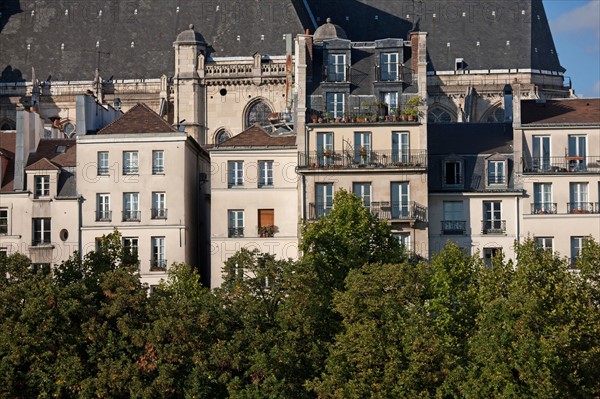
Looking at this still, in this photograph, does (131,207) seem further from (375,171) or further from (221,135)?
(221,135)

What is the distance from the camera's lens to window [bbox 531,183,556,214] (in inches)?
2458

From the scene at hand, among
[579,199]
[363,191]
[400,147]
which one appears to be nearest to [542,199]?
[579,199]

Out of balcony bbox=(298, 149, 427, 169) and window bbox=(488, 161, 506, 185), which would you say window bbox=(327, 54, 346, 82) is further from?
window bbox=(488, 161, 506, 185)

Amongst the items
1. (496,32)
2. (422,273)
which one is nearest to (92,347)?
(422,273)

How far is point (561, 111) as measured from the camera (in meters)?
65.3

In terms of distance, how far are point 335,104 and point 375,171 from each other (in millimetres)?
3224

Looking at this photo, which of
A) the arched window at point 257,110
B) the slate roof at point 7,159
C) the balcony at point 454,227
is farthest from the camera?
the arched window at point 257,110

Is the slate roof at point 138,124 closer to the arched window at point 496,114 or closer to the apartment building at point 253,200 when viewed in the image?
the apartment building at point 253,200

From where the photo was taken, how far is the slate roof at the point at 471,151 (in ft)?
207

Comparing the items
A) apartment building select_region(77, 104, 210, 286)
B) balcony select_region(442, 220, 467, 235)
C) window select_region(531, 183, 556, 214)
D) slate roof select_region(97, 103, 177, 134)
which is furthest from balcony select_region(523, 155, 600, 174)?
slate roof select_region(97, 103, 177, 134)

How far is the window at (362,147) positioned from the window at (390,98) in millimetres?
1722

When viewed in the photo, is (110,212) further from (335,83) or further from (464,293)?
(464,293)

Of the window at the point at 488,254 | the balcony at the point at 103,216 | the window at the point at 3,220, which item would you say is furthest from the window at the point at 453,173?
the window at the point at 3,220

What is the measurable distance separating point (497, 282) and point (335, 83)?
12.3 m
